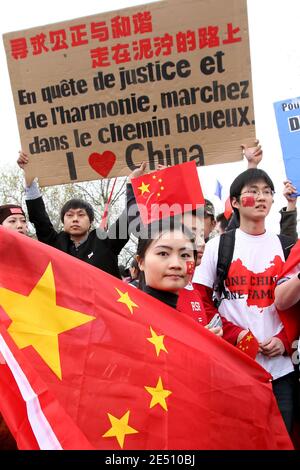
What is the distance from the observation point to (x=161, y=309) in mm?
2896

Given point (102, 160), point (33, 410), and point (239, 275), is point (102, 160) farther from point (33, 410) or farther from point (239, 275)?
point (33, 410)

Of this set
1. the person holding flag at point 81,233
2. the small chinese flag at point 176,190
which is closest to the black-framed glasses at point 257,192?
the small chinese flag at point 176,190

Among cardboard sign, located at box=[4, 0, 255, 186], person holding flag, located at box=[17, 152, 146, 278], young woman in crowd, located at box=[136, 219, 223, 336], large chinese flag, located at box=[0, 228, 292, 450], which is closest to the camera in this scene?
large chinese flag, located at box=[0, 228, 292, 450]

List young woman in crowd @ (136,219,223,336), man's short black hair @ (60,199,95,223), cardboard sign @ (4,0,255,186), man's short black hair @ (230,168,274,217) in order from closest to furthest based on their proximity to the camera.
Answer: young woman in crowd @ (136,219,223,336), man's short black hair @ (230,168,274,217), cardboard sign @ (4,0,255,186), man's short black hair @ (60,199,95,223)

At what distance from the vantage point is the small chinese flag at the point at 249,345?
3.30 metres

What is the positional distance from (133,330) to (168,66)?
2245 mm

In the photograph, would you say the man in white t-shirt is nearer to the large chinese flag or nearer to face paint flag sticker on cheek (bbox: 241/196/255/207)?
face paint flag sticker on cheek (bbox: 241/196/255/207)

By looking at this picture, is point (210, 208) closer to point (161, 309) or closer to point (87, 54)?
point (87, 54)

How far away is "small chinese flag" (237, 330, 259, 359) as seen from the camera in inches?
130

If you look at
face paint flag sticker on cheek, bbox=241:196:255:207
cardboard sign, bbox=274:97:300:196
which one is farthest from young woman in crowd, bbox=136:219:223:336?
cardboard sign, bbox=274:97:300:196

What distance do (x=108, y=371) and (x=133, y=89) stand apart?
2.40m

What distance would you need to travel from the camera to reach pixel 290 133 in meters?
4.80

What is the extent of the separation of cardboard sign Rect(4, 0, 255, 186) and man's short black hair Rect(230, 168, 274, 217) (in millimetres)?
355
